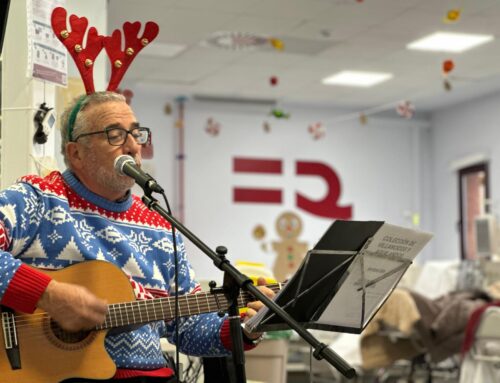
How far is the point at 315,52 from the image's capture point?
945 centimetres

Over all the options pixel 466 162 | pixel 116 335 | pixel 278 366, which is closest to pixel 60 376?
pixel 116 335

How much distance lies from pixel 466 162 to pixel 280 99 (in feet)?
9.05

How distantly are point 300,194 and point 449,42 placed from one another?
4.18 meters

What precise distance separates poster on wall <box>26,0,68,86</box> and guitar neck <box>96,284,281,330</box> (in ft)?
4.51

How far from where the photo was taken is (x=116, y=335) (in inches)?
95.7

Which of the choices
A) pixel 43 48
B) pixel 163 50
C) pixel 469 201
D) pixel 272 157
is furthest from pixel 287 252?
pixel 43 48

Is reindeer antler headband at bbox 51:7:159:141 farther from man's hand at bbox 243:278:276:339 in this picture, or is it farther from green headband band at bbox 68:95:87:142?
man's hand at bbox 243:278:276:339

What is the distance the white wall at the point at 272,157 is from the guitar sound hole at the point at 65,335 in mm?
8887

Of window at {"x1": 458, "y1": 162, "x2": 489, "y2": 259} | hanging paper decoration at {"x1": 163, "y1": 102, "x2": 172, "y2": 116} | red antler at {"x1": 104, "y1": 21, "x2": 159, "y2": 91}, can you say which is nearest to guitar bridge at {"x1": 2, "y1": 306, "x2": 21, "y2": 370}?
red antler at {"x1": 104, "y1": 21, "x2": 159, "y2": 91}

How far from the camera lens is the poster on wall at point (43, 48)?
11.2 ft

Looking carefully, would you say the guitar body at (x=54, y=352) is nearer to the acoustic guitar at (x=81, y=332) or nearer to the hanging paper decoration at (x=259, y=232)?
the acoustic guitar at (x=81, y=332)

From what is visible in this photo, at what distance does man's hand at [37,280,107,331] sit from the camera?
7.32 feet

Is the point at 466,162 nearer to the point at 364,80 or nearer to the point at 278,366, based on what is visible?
the point at 364,80

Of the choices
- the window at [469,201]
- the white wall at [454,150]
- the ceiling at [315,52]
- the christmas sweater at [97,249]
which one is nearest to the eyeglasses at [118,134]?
the christmas sweater at [97,249]
